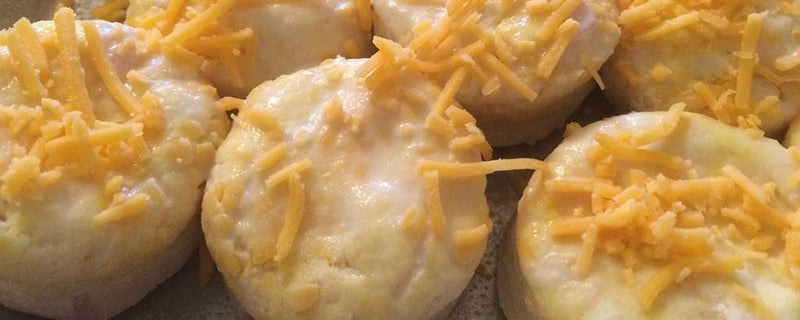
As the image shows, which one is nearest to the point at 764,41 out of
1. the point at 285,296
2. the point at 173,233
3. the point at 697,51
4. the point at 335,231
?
the point at 697,51

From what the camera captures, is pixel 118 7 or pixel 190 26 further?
pixel 118 7

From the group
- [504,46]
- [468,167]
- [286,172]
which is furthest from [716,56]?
[286,172]

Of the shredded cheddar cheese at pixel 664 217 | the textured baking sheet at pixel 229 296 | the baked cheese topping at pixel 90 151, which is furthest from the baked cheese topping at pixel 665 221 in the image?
the baked cheese topping at pixel 90 151

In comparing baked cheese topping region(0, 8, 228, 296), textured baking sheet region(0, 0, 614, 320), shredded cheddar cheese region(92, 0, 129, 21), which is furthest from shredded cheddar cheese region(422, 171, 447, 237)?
shredded cheddar cheese region(92, 0, 129, 21)

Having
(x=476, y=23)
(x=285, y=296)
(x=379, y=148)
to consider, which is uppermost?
(x=476, y=23)

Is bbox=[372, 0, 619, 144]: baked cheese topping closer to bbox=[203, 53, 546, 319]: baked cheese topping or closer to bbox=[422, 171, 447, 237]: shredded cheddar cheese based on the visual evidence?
bbox=[203, 53, 546, 319]: baked cheese topping

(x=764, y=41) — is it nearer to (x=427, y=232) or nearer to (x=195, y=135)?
(x=427, y=232)

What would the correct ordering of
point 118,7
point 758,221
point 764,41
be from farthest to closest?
1. point 118,7
2. point 764,41
3. point 758,221
